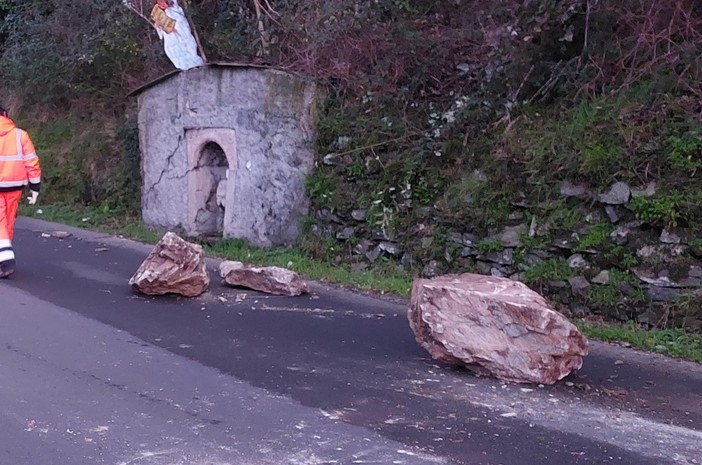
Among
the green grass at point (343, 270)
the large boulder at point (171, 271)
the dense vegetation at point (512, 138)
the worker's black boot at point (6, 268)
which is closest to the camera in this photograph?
the green grass at point (343, 270)

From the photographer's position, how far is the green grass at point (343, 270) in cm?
741

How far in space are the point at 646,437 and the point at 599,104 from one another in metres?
4.58

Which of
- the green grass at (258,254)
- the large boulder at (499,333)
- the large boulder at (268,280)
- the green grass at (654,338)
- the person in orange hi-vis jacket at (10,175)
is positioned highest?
the person in orange hi-vis jacket at (10,175)

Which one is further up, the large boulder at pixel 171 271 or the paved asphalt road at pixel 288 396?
the large boulder at pixel 171 271

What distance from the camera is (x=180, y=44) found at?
13352 mm

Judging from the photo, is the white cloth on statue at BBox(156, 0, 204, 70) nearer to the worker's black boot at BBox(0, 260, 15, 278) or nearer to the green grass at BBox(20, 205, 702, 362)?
the green grass at BBox(20, 205, 702, 362)

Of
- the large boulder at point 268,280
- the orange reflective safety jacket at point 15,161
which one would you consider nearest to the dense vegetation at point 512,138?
the large boulder at point 268,280

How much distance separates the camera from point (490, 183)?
9.40m

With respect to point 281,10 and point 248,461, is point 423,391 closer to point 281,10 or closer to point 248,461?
point 248,461

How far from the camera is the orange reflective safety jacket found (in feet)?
30.7

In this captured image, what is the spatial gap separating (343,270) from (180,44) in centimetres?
500

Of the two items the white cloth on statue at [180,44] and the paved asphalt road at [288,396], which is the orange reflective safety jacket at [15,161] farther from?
the white cloth on statue at [180,44]

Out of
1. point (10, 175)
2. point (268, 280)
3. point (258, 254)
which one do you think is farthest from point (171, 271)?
point (258, 254)

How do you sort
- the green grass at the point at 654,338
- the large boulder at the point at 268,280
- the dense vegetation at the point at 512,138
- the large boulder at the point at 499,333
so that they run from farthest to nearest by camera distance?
the large boulder at the point at 268,280 < the dense vegetation at the point at 512,138 < the green grass at the point at 654,338 < the large boulder at the point at 499,333
